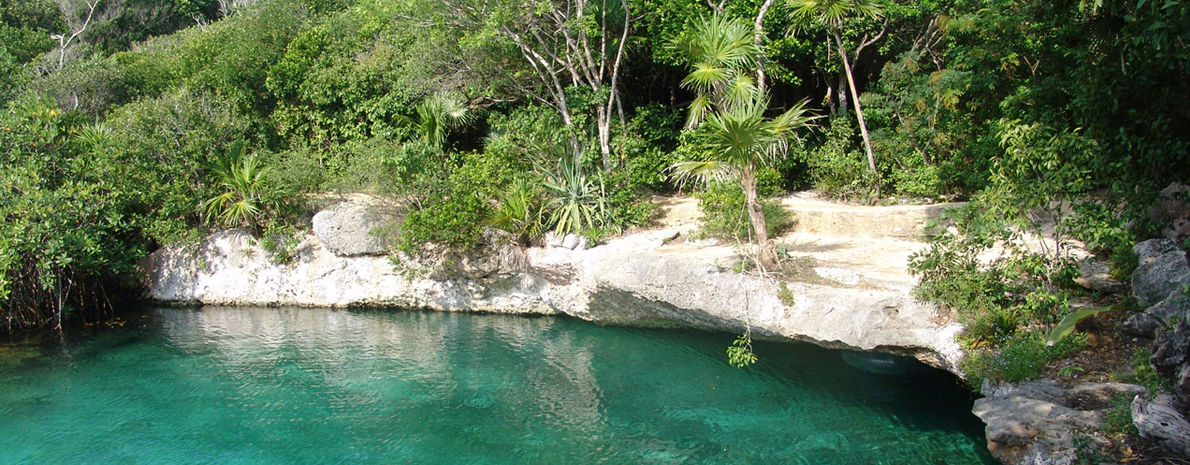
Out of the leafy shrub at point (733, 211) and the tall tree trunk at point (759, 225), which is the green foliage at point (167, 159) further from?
the tall tree trunk at point (759, 225)

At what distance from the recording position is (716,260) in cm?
1140

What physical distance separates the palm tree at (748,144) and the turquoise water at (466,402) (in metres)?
2.22

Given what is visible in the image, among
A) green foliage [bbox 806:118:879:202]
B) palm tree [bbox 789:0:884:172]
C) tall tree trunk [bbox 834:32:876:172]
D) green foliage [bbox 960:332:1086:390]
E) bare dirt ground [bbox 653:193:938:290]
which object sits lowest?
green foliage [bbox 960:332:1086:390]

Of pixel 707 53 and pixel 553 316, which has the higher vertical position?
pixel 707 53

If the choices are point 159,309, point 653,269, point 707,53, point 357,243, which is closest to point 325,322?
point 357,243

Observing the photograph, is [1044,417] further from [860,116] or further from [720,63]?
[860,116]

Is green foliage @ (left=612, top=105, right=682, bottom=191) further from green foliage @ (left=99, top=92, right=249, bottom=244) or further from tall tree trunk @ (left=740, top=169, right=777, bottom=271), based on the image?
green foliage @ (left=99, top=92, right=249, bottom=244)

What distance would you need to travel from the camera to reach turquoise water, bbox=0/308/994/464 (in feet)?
29.2

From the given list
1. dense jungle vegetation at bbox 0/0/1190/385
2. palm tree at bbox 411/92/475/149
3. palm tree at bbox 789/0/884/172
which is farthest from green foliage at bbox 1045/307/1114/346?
palm tree at bbox 411/92/475/149

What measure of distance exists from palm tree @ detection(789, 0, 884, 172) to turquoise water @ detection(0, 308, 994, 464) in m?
6.35

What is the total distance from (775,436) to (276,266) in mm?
11572

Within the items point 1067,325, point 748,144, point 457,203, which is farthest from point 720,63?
point 1067,325

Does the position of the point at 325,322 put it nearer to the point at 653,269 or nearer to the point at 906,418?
the point at 653,269

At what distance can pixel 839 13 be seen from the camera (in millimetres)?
15023
